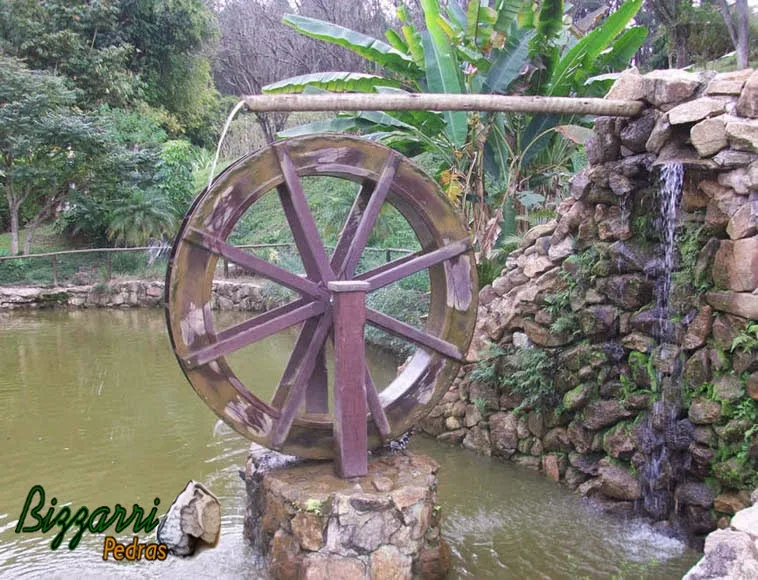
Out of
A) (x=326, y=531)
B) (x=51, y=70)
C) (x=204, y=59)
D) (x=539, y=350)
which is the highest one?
(x=204, y=59)

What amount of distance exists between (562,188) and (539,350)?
3609mm

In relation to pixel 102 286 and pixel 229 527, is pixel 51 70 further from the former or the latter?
pixel 229 527

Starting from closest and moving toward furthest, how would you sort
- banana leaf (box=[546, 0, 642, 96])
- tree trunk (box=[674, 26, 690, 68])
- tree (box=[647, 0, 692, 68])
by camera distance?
banana leaf (box=[546, 0, 642, 96]) < tree (box=[647, 0, 692, 68]) < tree trunk (box=[674, 26, 690, 68])

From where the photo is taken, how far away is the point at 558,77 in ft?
24.7

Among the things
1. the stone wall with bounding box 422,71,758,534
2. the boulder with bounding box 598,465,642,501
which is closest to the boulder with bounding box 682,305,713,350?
the stone wall with bounding box 422,71,758,534

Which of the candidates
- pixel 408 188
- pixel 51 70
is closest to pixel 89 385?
pixel 408 188

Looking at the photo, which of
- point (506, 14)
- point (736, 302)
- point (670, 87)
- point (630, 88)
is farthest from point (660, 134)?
point (506, 14)

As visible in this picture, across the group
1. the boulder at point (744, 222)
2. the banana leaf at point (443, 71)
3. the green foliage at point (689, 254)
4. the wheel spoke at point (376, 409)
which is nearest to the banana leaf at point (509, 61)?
the banana leaf at point (443, 71)

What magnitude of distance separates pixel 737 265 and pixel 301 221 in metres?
2.63

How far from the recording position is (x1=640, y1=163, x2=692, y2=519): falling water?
473 cm

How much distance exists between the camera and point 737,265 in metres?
4.34

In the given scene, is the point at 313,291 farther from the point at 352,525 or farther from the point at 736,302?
the point at 736,302

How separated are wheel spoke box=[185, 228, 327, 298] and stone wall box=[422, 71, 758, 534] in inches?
84.2

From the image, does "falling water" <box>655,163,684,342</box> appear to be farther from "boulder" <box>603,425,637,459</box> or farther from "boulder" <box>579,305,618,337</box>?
"boulder" <box>603,425,637,459</box>
